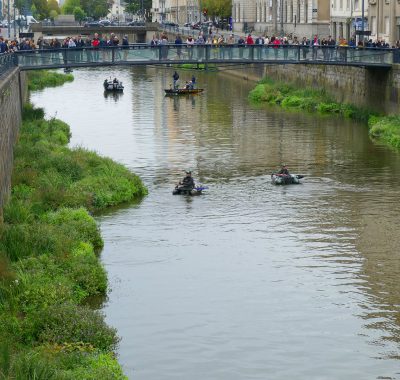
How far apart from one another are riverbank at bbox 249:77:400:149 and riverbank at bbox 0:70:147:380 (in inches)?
752

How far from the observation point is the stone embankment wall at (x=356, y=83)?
218ft

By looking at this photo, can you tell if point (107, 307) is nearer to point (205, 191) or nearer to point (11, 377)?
point (11, 377)

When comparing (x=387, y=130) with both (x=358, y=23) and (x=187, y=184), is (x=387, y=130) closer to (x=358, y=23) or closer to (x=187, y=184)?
(x=187, y=184)

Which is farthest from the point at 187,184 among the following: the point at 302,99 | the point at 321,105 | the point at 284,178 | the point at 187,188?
the point at 302,99

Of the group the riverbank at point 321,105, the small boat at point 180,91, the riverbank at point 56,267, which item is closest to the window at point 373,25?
the riverbank at point 321,105

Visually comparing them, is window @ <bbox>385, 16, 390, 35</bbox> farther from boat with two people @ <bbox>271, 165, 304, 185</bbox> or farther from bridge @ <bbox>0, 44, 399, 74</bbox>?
boat with two people @ <bbox>271, 165, 304, 185</bbox>

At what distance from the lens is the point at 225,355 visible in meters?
25.9

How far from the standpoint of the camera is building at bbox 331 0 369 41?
290 feet

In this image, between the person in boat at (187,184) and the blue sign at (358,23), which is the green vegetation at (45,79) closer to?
the blue sign at (358,23)

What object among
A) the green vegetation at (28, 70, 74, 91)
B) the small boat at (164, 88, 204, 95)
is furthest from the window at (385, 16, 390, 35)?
the green vegetation at (28, 70, 74, 91)

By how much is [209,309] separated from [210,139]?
33.2 meters

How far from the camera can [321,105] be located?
247ft

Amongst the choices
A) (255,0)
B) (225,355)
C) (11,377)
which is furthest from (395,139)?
(255,0)

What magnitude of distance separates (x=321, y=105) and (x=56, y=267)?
47.0 meters
